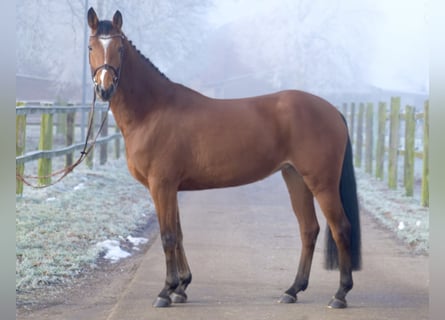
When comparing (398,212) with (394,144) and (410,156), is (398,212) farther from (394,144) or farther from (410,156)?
(394,144)

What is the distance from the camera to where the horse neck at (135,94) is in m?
4.75

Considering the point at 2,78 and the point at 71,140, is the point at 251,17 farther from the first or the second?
the point at 2,78

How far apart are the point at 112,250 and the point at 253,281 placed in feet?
5.26

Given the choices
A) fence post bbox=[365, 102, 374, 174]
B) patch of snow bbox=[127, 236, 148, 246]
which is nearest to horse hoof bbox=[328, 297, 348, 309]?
patch of snow bbox=[127, 236, 148, 246]

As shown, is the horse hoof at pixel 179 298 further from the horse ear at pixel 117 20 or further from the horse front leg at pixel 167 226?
the horse ear at pixel 117 20

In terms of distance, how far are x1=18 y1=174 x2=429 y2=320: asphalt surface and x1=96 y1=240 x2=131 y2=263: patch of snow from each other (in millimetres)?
249

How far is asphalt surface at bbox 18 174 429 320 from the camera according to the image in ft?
14.7

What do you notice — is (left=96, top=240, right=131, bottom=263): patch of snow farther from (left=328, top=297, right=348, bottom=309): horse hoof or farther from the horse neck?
(left=328, top=297, right=348, bottom=309): horse hoof

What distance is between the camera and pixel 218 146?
4.73 metres

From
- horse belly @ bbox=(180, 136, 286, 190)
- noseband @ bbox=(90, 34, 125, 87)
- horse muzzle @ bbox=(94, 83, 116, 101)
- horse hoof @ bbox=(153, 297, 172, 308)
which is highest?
noseband @ bbox=(90, 34, 125, 87)

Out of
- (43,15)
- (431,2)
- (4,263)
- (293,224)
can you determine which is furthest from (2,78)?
(293,224)

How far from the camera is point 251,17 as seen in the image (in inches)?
330

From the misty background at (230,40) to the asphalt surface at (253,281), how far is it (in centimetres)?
212

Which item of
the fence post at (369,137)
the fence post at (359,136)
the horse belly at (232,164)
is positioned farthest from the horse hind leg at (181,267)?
the fence post at (359,136)
